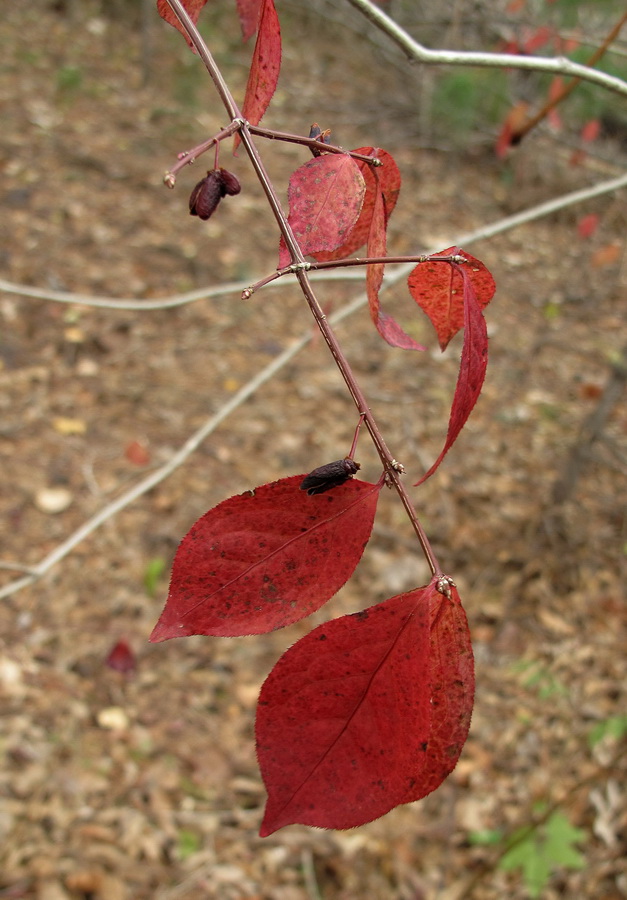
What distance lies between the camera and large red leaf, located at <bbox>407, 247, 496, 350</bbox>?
17.8 inches

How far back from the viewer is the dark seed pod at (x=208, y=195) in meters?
0.48

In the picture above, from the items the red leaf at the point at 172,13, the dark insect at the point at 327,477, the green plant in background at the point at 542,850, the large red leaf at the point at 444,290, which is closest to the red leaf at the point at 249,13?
the red leaf at the point at 172,13

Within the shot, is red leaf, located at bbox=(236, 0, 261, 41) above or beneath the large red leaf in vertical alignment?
above

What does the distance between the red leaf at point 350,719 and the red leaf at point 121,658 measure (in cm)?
176

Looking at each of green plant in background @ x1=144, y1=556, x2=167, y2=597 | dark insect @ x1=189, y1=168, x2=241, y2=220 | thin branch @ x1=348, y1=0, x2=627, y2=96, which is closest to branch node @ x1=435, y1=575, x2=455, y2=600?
dark insect @ x1=189, y1=168, x2=241, y2=220

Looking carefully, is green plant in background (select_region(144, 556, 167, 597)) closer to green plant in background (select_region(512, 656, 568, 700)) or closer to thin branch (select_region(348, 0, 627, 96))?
green plant in background (select_region(512, 656, 568, 700))

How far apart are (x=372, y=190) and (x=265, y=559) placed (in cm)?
29

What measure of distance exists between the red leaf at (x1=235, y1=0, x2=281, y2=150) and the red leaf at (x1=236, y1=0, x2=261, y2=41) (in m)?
0.18

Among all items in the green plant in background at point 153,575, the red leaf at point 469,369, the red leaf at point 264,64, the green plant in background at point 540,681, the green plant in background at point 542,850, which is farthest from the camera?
the green plant in background at point 153,575

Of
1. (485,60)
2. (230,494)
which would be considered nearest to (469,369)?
(485,60)

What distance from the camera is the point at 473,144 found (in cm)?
475

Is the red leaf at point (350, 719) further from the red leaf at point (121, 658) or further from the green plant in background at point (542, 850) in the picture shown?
the red leaf at point (121, 658)

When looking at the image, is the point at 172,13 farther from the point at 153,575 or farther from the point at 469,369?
the point at 153,575

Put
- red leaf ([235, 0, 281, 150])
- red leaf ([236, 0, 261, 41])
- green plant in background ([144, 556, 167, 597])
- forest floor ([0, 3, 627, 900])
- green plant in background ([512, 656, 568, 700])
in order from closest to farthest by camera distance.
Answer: red leaf ([235, 0, 281, 150]) < red leaf ([236, 0, 261, 41]) < forest floor ([0, 3, 627, 900]) < green plant in background ([512, 656, 568, 700]) < green plant in background ([144, 556, 167, 597])
